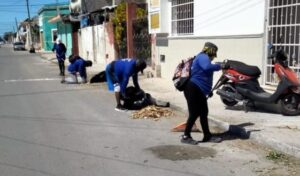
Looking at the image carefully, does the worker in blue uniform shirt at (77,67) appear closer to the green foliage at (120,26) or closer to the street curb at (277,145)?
the green foliage at (120,26)

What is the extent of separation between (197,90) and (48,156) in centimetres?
252

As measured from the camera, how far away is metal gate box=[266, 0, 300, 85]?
954cm

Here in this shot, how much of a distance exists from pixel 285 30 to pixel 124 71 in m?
3.70

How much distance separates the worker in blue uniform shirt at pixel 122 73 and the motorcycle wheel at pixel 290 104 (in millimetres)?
3092

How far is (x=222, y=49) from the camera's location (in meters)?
11.8

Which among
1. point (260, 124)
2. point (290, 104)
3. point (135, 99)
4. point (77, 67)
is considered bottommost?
point (260, 124)

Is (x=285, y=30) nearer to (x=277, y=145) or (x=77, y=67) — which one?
(x=277, y=145)

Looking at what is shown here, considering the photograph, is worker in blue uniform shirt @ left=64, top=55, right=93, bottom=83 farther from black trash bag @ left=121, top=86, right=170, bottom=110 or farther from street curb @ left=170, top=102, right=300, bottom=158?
street curb @ left=170, top=102, right=300, bottom=158

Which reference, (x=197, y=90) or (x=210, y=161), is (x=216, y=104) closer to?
(x=197, y=90)

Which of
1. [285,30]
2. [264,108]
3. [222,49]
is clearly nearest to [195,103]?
[264,108]

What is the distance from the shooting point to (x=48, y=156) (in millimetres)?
6602

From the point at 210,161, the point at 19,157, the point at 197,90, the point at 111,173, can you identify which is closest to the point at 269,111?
the point at 197,90

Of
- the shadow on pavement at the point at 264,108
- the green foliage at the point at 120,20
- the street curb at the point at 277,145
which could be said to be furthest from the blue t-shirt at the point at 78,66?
the street curb at the point at 277,145

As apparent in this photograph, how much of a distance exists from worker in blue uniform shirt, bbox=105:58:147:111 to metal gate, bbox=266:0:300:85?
296cm
